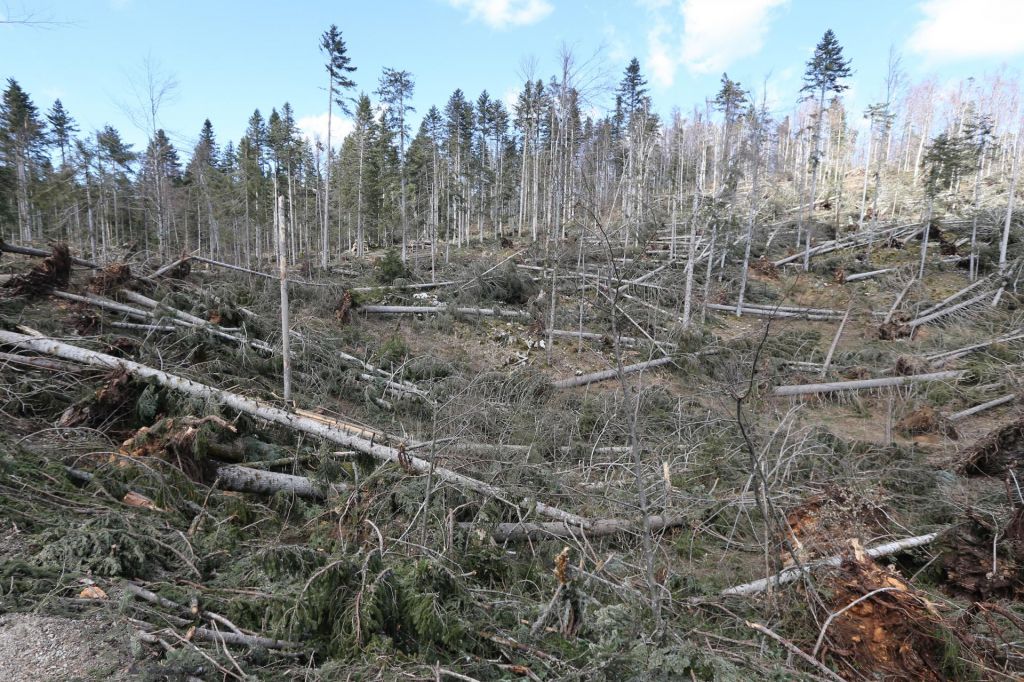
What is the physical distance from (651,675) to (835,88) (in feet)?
117

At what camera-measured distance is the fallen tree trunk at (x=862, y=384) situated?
11008 mm

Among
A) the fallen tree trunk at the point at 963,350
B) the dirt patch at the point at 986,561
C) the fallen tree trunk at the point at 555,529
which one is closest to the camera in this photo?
the dirt patch at the point at 986,561

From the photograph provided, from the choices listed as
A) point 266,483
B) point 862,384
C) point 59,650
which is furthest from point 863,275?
point 59,650

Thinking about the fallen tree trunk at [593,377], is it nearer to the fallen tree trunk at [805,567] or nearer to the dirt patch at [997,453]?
the dirt patch at [997,453]

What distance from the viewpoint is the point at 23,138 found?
2545cm

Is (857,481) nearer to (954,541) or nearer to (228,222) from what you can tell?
(954,541)

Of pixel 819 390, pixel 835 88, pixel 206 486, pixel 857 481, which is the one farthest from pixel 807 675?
pixel 835 88

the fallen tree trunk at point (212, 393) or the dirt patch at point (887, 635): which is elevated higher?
the fallen tree trunk at point (212, 393)

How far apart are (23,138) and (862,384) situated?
3801cm

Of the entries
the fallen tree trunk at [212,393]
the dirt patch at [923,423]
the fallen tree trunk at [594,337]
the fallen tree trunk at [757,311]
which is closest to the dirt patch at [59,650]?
the fallen tree trunk at [212,393]

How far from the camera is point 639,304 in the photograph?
1600cm

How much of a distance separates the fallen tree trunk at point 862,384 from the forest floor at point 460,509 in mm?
100

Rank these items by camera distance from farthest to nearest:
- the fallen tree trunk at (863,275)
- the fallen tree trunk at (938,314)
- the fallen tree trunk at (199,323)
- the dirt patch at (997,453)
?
1. the fallen tree trunk at (863,275)
2. the fallen tree trunk at (938,314)
3. the fallen tree trunk at (199,323)
4. the dirt patch at (997,453)

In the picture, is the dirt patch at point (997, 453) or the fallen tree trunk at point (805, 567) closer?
the fallen tree trunk at point (805, 567)
